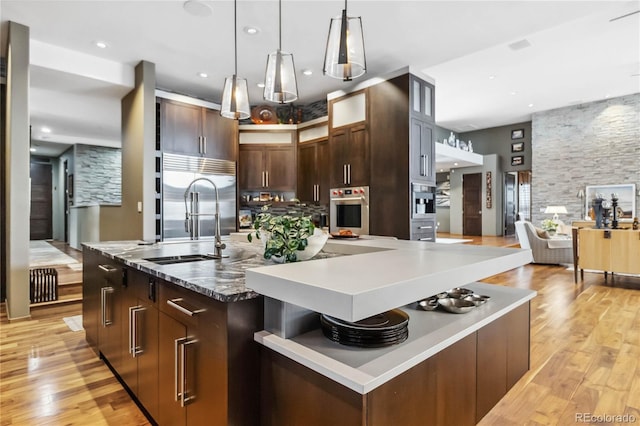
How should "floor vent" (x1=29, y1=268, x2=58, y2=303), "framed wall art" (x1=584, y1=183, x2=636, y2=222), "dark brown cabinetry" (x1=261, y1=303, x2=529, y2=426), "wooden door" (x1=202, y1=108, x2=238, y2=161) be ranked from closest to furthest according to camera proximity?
"dark brown cabinetry" (x1=261, y1=303, x2=529, y2=426) → "floor vent" (x1=29, y1=268, x2=58, y2=303) → "wooden door" (x1=202, y1=108, x2=238, y2=161) → "framed wall art" (x1=584, y1=183, x2=636, y2=222)

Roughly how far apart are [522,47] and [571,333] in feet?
14.0

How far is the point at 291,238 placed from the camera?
5.72ft

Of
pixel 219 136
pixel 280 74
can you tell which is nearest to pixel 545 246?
pixel 219 136

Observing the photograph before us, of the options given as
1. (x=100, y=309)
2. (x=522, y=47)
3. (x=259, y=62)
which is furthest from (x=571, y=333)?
(x=259, y=62)

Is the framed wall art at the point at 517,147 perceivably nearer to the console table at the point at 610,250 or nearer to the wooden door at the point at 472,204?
the wooden door at the point at 472,204

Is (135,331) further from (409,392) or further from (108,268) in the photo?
(409,392)

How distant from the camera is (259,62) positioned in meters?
4.65

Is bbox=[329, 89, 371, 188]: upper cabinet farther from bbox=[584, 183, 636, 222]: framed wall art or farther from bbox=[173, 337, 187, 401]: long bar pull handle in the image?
bbox=[584, 183, 636, 222]: framed wall art

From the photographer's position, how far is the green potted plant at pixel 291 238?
5.72 feet

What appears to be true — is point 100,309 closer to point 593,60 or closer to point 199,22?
point 199,22

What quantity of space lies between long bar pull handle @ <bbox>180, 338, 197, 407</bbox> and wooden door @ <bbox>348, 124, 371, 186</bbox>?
3852 mm

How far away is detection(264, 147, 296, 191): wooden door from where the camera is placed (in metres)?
6.23

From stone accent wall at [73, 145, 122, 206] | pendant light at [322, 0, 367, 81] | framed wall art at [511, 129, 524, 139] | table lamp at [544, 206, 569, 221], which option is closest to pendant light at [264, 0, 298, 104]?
→ pendant light at [322, 0, 367, 81]

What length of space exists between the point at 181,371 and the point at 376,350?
0.82 m
